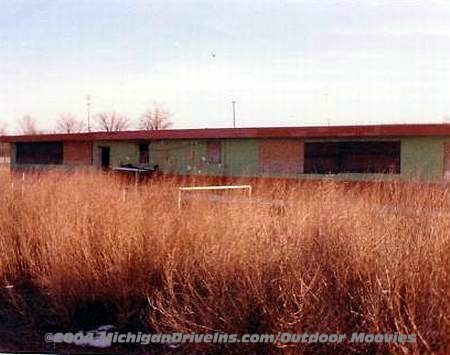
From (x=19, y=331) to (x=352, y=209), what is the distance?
4092 mm

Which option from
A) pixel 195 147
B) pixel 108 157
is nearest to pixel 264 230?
pixel 195 147

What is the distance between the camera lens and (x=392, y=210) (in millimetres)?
5582

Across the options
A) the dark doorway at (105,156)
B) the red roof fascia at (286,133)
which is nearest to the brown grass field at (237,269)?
the red roof fascia at (286,133)

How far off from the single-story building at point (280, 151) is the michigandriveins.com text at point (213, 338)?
943 centimetres

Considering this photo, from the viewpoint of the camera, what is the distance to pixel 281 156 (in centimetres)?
1972

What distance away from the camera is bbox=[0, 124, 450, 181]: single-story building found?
53.1 ft

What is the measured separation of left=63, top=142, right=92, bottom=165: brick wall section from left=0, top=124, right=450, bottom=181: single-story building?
6cm

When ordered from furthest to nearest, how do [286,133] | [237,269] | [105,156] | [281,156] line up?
[105,156], [281,156], [286,133], [237,269]

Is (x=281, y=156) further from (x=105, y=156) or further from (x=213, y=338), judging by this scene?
(x=213, y=338)

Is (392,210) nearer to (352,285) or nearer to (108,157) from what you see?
(352,285)

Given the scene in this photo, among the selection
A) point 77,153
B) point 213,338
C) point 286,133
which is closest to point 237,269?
point 213,338

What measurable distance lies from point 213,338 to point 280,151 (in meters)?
15.7

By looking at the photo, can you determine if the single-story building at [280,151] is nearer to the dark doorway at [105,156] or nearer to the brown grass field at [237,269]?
the dark doorway at [105,156]

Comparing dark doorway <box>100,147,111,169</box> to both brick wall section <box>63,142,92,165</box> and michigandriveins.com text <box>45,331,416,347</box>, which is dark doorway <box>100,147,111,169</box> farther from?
michigandriveins.com text <box>45,331,416,347</box>
